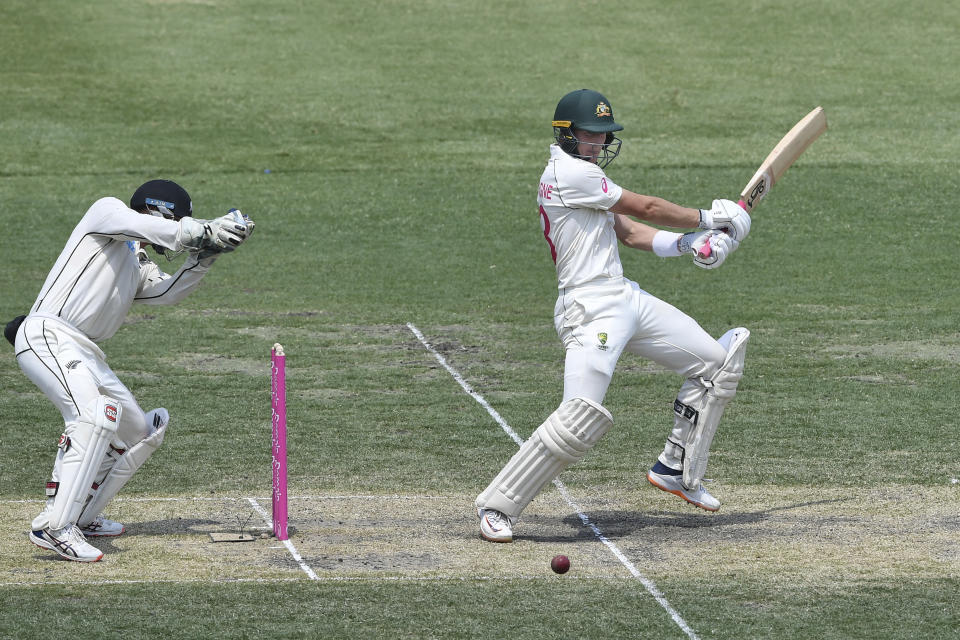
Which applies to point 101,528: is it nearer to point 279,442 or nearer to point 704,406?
point 279,442

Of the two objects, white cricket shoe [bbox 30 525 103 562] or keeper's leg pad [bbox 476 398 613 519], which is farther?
keeper's leg pad [bbox 476 398 613 519]

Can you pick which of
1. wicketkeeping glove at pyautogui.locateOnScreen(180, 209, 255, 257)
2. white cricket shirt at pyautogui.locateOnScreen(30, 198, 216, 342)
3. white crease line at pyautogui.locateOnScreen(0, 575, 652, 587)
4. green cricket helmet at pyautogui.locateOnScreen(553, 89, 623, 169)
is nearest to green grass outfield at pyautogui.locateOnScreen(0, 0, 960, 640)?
white crease line at pyautogui.locateOnScreen(0, 575, 652, 587)

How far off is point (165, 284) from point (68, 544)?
1.65m

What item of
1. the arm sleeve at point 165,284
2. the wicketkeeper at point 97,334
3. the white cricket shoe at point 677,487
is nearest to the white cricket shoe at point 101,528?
the wicketkeeper at point 97,334

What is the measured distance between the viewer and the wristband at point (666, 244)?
816 centimetres

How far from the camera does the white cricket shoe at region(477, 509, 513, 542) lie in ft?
25.5

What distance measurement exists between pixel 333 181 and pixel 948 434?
39.2 feet

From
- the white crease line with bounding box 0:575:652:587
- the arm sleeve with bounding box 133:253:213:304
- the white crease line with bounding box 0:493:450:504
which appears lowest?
the white crease line with bounding box 0:493:450:504

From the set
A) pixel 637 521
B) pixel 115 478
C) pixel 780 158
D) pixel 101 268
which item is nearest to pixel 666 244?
pixel 780 158

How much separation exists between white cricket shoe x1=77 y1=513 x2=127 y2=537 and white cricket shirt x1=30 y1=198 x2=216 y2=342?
106 cm

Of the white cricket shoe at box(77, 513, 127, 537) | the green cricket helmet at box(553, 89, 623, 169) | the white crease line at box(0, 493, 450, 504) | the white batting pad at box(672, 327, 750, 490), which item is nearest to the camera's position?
the white cricket shoe at box(77, 513, 127, 537)

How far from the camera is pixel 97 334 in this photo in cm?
790

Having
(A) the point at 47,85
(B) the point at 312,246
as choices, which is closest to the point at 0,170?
(A) the point at 47,85

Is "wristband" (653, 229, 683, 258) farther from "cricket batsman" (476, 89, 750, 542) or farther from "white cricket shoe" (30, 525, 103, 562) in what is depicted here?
"white cricket shoe" (30, 525, 103, 562)
